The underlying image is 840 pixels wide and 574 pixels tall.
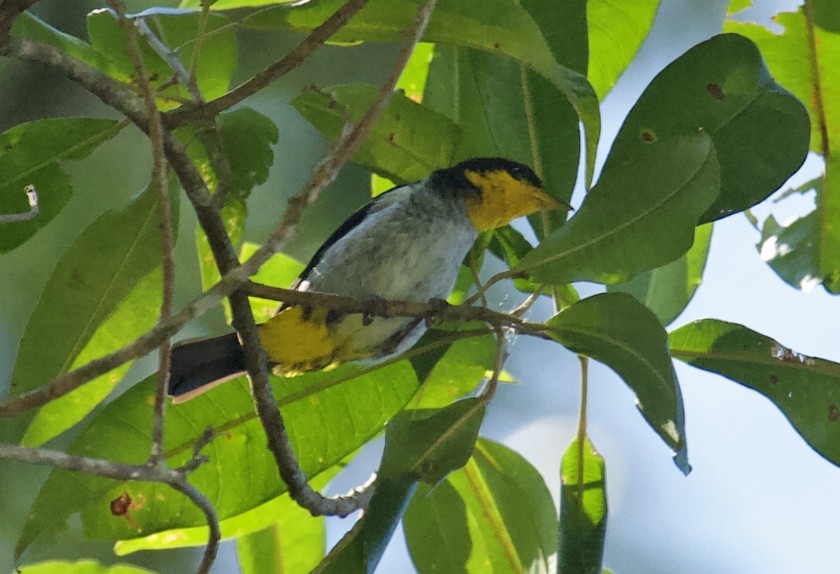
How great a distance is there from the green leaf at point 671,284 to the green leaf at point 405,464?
2.12 feet

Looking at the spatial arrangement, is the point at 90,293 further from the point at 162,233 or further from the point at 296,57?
the point at 296,57

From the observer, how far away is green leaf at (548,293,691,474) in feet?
5.03

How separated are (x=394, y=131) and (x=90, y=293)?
683mm

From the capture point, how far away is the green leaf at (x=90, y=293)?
1.95 metres

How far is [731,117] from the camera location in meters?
1.83

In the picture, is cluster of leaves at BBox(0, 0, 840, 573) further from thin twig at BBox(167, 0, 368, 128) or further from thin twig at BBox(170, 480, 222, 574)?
thin twig at BBox(170, 480, 222, 574)

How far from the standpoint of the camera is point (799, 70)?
211cm

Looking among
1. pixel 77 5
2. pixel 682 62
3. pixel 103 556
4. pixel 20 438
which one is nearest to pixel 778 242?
pixel 682 62

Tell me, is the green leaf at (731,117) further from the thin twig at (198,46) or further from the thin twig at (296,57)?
the thin twig at (198,46)

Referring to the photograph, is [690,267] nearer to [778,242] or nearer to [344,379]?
[778,242]

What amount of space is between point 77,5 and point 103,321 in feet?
11.6

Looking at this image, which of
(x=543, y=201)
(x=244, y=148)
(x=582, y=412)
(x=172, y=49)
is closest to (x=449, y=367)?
(x=582, y=412)

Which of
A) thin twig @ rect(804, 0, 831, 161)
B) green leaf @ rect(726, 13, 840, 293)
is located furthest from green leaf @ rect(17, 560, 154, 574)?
thin twig @ rect(804, 0, 831, 161)

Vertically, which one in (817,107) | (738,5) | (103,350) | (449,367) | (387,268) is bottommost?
(449,367)
